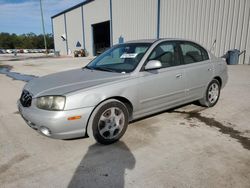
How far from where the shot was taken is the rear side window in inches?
163

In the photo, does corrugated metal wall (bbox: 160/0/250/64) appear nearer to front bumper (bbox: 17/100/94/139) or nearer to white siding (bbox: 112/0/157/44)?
white siding (bbox: 112/0/157/44)

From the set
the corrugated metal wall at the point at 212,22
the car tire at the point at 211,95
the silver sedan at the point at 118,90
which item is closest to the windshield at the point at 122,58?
the silver sedan at the point at 118,90

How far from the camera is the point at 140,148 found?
297 cm

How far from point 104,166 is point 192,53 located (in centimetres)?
302

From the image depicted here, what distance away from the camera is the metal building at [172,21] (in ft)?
39.7

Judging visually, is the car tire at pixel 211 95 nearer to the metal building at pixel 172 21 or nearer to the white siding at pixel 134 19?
the metal building at pixel 172 21

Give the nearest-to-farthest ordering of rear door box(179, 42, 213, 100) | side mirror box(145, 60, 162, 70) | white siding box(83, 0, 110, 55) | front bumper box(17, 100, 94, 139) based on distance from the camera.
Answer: front bumper box(17, 100, 94, 139) < side mirror box(145, 60, 162, 70) < rear door box(179, 42, 213, 100) < white siding box(83, 0, 110, 55)

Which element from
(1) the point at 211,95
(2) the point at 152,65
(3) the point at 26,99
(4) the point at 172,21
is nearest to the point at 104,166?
(3) the point at 26,99

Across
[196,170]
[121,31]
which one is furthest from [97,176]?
[121,31]

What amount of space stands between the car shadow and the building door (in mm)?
26356

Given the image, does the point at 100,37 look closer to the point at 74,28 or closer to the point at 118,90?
the point at 74,28

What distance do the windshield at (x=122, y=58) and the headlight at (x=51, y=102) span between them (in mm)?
1170

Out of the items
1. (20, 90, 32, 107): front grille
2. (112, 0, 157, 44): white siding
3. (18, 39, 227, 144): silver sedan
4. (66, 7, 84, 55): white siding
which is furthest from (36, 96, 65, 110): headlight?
(66, 7, 84, 55): white siding

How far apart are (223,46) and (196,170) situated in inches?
494
